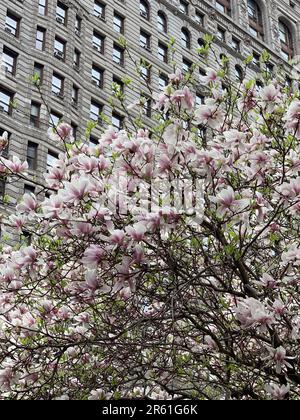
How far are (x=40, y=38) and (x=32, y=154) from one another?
7.16 metres

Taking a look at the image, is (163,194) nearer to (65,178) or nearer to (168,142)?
(168,142)

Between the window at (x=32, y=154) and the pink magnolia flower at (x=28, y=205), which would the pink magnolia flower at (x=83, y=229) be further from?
the window at (x=32, y=154)

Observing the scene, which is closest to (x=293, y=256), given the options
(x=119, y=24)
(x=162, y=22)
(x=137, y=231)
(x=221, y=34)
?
(x=137, y=231)

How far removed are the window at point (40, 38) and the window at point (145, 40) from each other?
764cm

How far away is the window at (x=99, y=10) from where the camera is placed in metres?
36.4

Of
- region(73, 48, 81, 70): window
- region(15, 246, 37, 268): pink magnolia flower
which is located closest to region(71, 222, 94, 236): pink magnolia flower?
region(15, 246, 37, 268): pink magnolia flower

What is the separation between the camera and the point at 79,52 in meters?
33.7

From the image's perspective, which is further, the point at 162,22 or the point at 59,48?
the point at 162,22

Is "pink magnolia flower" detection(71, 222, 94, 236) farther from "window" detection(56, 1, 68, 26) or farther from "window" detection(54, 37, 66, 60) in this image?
"window" detection(56, 1, 68, 26)

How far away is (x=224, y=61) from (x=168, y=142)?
2109 millimetres

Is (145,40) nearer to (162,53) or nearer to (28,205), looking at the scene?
(162,53)

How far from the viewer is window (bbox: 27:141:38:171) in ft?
92.9

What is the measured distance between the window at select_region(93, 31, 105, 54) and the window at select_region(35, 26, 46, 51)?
3.83m
